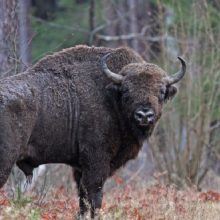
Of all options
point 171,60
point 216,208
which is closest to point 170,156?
point 171,60

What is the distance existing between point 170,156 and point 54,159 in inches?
297

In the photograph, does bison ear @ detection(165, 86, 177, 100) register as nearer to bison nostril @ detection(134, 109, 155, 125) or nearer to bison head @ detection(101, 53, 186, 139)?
bison head @ detection(101, 53, 186, 139)

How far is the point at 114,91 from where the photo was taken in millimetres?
11852

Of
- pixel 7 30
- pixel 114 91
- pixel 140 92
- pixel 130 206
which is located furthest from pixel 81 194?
pixel 7 30

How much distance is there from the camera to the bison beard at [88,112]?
452 inches

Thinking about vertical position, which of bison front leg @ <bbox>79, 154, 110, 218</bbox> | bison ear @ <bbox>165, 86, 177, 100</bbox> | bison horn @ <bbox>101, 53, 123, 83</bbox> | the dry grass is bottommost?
the dry grass

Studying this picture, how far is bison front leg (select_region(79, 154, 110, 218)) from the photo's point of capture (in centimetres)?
1167

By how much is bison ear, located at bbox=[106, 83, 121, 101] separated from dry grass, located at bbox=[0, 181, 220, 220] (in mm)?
1461

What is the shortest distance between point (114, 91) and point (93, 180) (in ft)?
3.88

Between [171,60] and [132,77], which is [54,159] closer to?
[132,77]

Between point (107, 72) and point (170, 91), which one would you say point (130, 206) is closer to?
point (170, 91)

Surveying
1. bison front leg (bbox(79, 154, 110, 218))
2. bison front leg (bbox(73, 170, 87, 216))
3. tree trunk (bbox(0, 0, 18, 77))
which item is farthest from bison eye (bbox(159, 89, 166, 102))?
tree trunk (bbox(0, 0, 18, 77))

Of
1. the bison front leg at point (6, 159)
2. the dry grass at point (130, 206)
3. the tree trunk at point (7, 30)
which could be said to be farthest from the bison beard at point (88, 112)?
the tree trunk at point (7, 30)

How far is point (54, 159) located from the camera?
11781 millimetres
